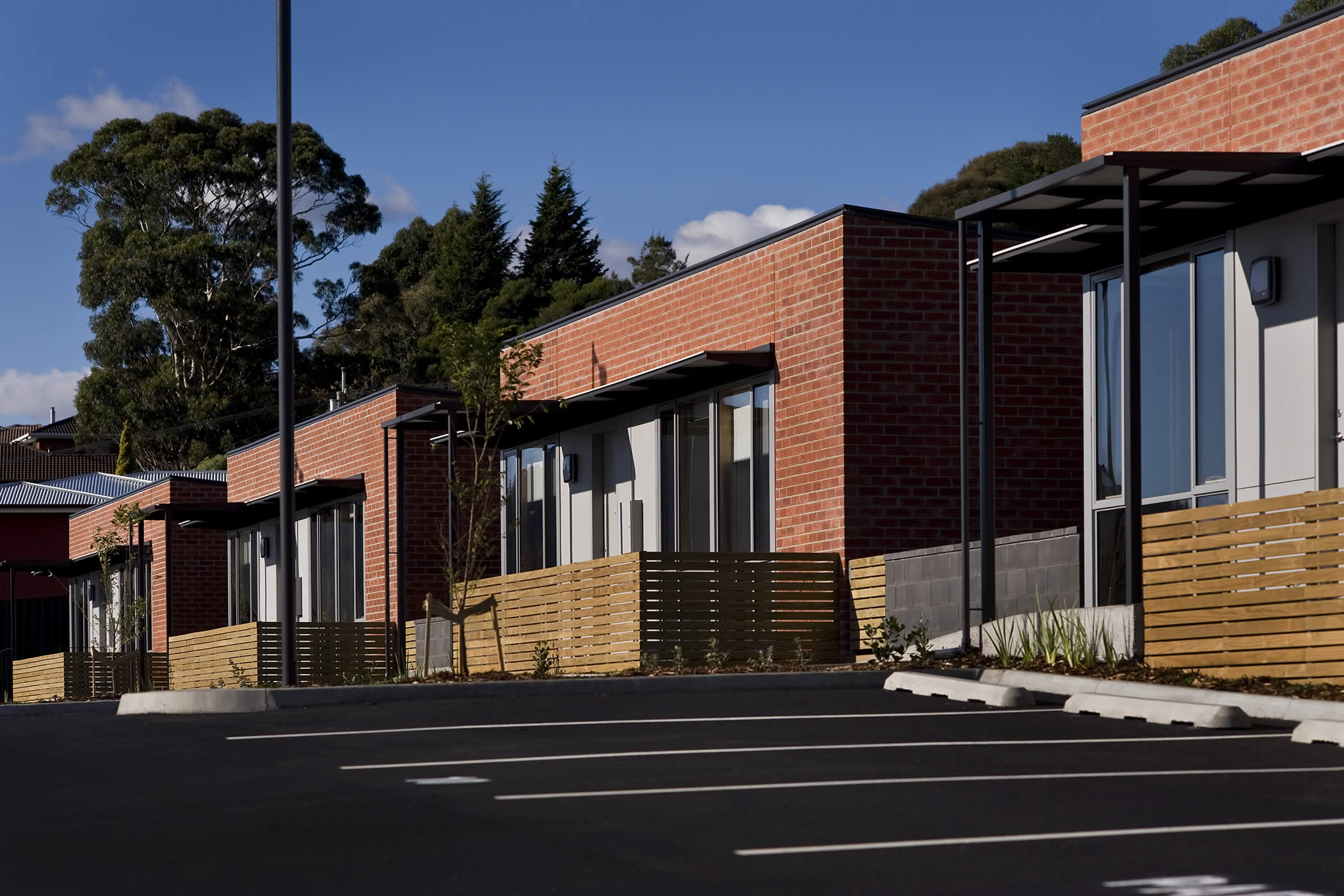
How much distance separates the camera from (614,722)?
11.4 metres

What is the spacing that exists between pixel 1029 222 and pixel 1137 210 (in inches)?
95.8

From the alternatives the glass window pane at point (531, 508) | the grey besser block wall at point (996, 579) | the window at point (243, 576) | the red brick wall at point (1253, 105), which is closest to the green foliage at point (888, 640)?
the grey besser block wall at point (996, 579)

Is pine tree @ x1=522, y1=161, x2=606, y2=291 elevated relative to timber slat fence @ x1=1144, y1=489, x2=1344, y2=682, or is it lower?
elevated

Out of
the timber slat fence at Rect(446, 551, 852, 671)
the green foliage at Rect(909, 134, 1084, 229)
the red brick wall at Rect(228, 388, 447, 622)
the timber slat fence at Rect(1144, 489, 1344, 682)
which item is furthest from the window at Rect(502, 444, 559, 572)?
the green foliage at Rect(909, 134, 1084, 229)

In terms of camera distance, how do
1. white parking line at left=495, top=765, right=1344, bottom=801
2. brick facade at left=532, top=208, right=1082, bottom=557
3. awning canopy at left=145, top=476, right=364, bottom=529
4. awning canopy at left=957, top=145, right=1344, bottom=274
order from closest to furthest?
white parking line at left=495, top=765, right=1344, bottom=801 → awning canopy at left=957, top=145, right=1344, bottom=274 → brick facade at left=532, top=208, right=1082, bottom=557 → awning canopy at left=145, top=476, right=364, bottom=529

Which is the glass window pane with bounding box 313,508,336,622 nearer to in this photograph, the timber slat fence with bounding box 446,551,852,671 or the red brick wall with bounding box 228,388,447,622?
the red brick wall with bounding box 228,388,447,622

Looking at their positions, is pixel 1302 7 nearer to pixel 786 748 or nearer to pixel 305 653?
pixel 305 653

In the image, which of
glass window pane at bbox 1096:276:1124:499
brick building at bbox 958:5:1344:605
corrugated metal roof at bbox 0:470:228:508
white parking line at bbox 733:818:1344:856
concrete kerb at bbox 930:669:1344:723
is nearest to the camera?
white parking line at bbox 733:818:1344:856

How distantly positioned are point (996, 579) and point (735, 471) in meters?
4.48

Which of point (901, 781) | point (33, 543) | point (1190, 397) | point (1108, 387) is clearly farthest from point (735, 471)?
point (33, 543)

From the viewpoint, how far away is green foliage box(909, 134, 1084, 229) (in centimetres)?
5466

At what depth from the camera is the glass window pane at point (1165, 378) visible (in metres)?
15.3

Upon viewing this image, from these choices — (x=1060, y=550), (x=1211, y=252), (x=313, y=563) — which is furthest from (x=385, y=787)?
(x=313, y=563)

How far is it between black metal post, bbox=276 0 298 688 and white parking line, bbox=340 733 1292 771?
6630 millimetres
